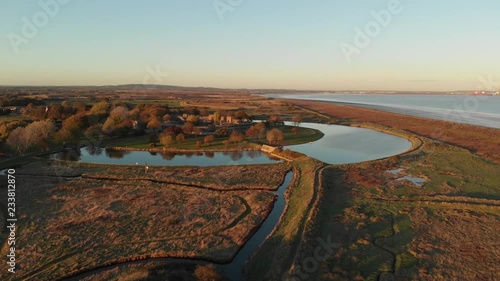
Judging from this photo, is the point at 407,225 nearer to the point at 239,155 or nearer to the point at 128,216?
the point at 128,216

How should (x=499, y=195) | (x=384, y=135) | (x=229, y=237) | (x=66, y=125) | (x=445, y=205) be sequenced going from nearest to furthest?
1. (x=229, y=237)
2. (x=445, y=205)
3. (x=499, y=195)
4. (x=66, y=125)
5. (x=384, y=135)

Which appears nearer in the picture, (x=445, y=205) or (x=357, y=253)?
(x=357, y=253)

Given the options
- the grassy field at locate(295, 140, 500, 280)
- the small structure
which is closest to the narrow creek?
the grassy field at locate(295, 140, 500, 280)

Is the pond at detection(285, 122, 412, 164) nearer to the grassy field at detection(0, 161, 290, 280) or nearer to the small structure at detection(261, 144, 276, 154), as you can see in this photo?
the small structure at detection(261, 144, 276, 154)

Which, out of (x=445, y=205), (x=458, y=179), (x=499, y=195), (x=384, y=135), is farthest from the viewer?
(x=384, y=135)

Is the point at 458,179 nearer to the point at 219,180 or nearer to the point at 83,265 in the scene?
the point at 219,180

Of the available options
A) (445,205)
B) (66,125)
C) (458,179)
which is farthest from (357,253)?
(66,125)

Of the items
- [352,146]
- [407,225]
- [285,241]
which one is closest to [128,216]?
[285,241]
